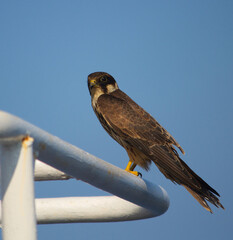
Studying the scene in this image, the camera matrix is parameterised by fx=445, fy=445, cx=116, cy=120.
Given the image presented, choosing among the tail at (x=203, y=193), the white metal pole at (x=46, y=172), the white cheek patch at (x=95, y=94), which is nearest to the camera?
the white metal pole at (x=46, y=172)

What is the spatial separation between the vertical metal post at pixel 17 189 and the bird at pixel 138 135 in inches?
82.9

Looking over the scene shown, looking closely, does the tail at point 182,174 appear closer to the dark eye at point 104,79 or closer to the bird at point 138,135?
the bird at point 138,135

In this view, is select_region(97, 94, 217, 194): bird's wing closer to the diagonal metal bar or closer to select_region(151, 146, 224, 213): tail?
select_region(151, 146, 224, 213): tail

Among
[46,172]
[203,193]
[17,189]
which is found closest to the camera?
[17,189]

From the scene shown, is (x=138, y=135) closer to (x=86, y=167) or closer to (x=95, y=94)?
(x=95, y=94)

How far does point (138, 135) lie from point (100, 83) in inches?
26.7

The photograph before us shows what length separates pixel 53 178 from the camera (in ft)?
5.38

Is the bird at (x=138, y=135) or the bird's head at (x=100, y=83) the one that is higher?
the bird's head at (x=100, y=83)

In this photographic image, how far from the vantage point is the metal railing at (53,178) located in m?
0.85

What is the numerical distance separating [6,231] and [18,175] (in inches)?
4.4

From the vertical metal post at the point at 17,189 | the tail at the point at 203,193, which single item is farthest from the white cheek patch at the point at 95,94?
the vertical metal post at the point at 17,189

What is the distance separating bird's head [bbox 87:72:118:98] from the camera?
370 cm

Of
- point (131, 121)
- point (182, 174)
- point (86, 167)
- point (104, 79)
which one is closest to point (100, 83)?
point (104, 79)

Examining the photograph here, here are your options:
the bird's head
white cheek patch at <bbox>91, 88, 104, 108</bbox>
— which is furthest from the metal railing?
the bird's head
